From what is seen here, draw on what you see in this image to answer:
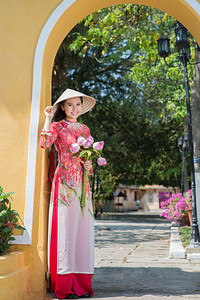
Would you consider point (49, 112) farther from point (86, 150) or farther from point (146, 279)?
point (146, 279)

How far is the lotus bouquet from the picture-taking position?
325 cm

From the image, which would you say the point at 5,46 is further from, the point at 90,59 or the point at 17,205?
the point at 90,59

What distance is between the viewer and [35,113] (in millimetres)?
3467

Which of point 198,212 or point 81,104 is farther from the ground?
point 81,104

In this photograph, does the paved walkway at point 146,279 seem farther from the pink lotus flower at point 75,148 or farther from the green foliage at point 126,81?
the green foliage at point 126,81

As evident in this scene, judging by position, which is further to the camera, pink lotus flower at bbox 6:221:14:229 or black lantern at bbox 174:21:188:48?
black lantern at bbox 174:21:188:48

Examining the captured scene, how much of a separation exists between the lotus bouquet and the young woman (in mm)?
52

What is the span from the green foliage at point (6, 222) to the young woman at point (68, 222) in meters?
0.38

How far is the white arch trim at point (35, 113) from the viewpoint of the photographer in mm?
→ 3252

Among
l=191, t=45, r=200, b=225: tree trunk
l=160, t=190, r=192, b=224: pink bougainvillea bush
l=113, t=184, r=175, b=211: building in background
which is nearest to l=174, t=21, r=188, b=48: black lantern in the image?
l=191, t=45, r=200, b=225: tree trunk

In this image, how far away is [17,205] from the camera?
329 centimetres

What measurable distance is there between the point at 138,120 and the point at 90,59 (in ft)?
13.4

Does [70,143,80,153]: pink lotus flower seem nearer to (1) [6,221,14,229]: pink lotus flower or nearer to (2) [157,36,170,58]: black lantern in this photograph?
(1) [6,221,14,229]: pink lotus flower

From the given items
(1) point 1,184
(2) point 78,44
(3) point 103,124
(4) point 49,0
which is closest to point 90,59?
(3) point 103,124
